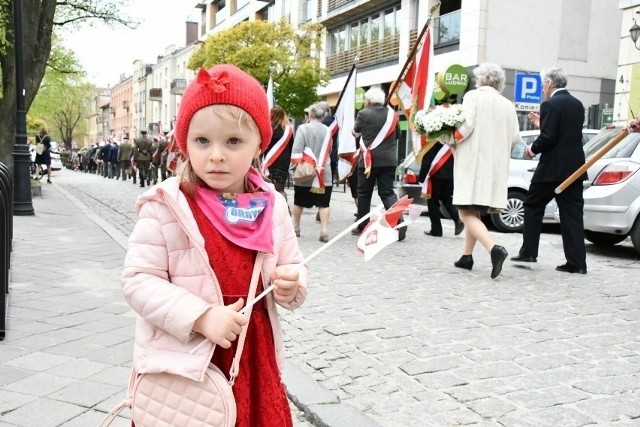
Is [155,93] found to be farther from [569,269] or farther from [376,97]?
[569,269]

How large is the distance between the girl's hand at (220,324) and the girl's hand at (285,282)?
15cm

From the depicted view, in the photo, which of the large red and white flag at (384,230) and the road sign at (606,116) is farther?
the road sign at (606,116)

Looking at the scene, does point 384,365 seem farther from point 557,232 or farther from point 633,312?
point 557,232

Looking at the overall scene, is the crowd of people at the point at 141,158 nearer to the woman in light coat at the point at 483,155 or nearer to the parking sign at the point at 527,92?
the parking sign at the point at 527,92

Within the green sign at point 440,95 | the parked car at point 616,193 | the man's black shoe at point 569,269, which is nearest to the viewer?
the man's black shoe at point 569,269

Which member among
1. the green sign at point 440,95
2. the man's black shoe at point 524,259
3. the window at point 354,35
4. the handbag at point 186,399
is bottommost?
the man's black shoe at point 524,259

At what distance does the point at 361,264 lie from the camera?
7.30m

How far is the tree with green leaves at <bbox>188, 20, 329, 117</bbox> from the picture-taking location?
26.5 meters

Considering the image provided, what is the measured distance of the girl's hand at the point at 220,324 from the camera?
1.76 m

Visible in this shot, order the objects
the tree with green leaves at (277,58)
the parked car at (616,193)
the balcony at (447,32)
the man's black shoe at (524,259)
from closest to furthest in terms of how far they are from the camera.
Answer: the man's black shoe at (524,259) → the parked car at (616,193) → the balcony at (447,32) → the tree with green leaves at (277,58)

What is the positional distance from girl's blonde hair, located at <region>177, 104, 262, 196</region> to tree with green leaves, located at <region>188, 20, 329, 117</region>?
2470 centimetres

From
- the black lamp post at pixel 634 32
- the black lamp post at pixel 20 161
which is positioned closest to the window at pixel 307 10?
the black lamp post at pixel 634 32

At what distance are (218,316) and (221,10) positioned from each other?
53.9 m

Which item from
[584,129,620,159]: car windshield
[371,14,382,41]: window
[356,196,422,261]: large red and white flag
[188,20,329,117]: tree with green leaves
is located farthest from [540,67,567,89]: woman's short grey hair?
Answer: [371,14,382,41]: window
